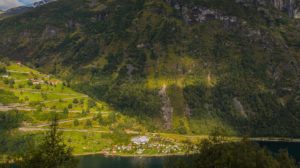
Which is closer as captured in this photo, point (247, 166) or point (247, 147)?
point (247, 166)

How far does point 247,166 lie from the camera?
98.5 metres

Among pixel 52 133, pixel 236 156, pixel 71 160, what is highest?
pixel 52 133

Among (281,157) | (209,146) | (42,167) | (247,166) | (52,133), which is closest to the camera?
(42,167)

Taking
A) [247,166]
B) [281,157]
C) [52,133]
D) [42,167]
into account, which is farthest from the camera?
[281,157]

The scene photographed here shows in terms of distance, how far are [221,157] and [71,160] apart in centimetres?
3945

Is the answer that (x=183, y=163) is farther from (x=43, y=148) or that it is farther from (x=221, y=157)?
(x=43, y=148)

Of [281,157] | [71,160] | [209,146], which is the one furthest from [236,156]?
[71,160]

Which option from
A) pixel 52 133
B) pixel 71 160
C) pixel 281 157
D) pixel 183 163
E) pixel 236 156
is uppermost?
pixel 52 133

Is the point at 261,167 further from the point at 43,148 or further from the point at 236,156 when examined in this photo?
the point at 43,148

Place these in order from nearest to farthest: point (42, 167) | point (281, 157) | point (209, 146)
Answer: point (42, 167), point (209, 146), point (281, 157)

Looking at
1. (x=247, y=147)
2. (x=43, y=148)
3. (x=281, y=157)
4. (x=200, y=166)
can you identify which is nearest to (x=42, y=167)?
(x=43, y=148)

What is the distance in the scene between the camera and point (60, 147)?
75.5 meters

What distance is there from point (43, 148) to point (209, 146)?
50935 millimetres

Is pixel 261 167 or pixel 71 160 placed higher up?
pixel 71 160
